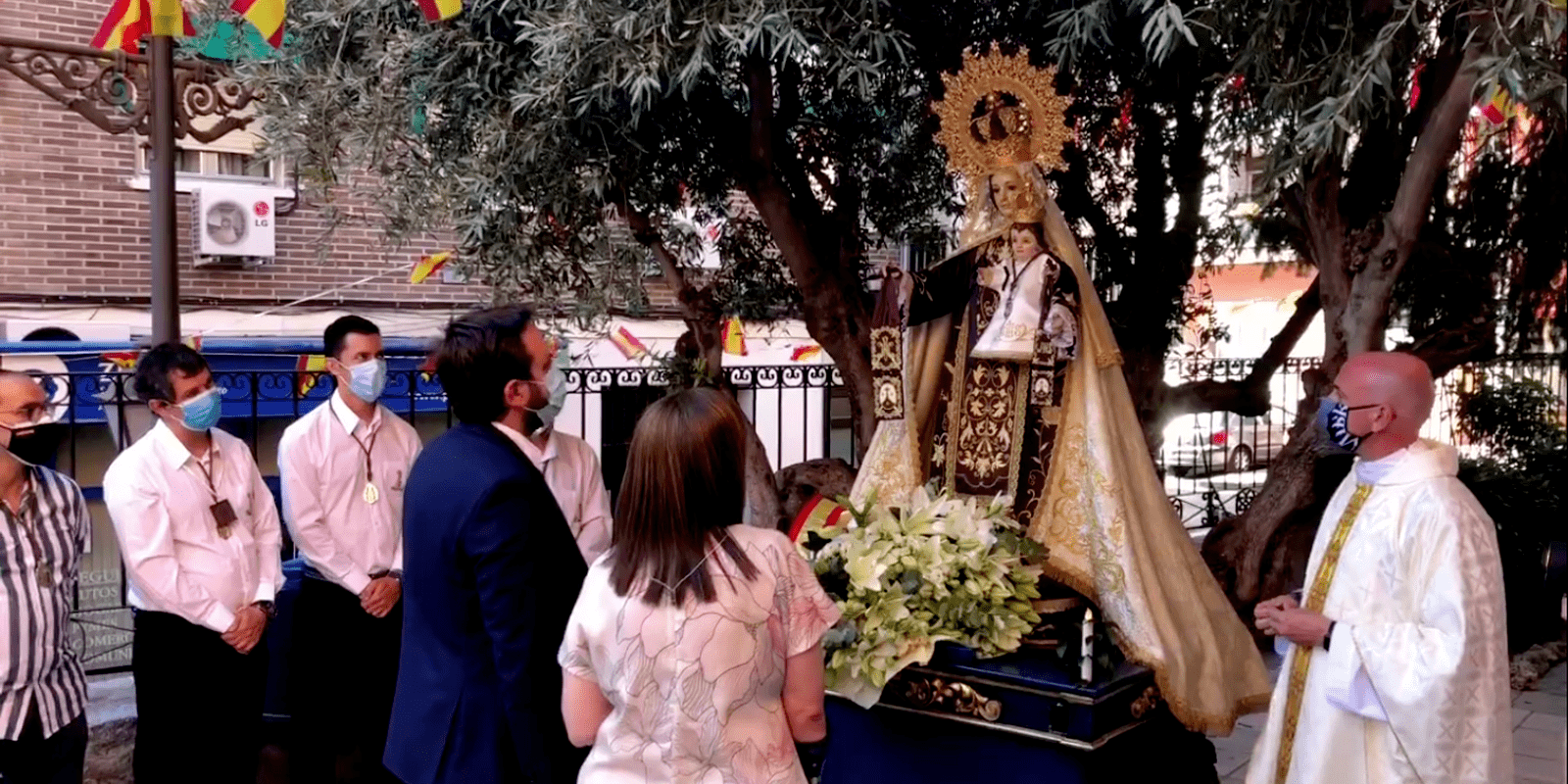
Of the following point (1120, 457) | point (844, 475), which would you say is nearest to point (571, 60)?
point (1120, 457)

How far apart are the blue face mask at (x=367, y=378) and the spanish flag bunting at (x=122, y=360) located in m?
1.89

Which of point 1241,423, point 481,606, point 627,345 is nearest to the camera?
point 481,606

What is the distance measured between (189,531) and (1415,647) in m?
3.69

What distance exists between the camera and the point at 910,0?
253 inches

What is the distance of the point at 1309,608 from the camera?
3615 mm

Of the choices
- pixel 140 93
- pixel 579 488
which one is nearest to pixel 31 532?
pixel 579 488

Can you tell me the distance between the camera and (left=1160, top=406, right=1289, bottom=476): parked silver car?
1046 centimetres

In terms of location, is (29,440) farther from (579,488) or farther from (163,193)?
(579,488)

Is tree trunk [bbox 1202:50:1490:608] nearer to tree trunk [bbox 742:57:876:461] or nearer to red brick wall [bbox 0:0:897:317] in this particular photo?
A: tree trunk [bbox 742:57:876:461]

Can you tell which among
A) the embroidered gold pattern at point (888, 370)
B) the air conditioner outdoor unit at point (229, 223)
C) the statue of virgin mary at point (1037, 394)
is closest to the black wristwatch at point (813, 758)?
the statue of virgin mary at point (1037, 394)

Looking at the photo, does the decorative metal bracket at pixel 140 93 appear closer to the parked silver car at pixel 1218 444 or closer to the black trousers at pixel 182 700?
the black trousers at pixel 182 700

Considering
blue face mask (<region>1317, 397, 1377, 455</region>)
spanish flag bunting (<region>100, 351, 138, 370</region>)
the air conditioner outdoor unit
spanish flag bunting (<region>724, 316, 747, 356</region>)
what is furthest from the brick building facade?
blue face mask (<region>1317, 397, 1377, 455</region>)

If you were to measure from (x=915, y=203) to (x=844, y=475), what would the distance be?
1.83 metres

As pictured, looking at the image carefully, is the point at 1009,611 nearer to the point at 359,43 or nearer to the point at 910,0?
the point at 910,0
